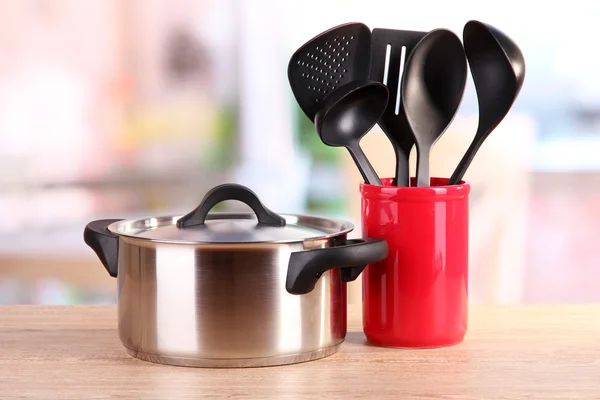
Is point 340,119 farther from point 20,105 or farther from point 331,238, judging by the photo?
point 20,105

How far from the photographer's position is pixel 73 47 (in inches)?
138

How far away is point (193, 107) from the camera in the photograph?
11.9 ft

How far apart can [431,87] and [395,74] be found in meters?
0.04

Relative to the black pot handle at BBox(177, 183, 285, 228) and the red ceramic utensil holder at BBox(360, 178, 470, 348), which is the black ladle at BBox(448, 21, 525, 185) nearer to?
the red ceramic utensil holder at BBox(360, 178, 470, 348)

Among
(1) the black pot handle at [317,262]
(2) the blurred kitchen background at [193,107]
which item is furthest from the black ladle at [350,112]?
(2) the blurred kitchen background at [193,107]

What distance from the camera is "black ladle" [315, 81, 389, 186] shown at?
2.69 ft

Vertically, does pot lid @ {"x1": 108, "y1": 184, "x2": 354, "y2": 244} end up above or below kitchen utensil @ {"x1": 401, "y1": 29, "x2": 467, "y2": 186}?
below

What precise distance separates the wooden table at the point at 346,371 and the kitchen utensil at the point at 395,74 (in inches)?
7.4

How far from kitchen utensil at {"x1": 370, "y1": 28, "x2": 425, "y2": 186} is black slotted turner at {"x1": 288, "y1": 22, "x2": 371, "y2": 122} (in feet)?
0.04

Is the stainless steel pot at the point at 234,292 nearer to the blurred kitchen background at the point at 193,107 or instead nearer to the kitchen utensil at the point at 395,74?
the kitchen utensil at the point at 395,74

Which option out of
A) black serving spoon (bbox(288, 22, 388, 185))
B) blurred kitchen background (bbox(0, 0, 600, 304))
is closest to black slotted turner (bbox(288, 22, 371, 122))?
black serving spoon (bbox(288, 22, 388, 185))

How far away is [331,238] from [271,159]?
2585mm

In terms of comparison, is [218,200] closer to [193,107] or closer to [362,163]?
[362,163]

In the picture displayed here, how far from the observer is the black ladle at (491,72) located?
812 mm
